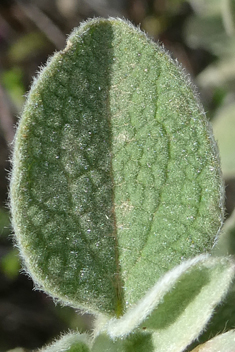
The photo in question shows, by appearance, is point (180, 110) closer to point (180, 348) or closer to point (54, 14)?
point (180, 348)

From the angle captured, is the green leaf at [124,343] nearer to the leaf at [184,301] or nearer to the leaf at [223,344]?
the leaf at [184,301]

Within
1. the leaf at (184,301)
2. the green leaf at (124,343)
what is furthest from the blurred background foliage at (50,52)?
the leaf at (184,301)

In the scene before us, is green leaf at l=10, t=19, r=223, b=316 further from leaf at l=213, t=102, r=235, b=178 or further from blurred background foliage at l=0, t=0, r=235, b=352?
leaf at l=213, t=102, r=235, b=178

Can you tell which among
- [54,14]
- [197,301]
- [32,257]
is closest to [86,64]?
[32,257]

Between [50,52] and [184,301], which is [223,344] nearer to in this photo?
[184,301]

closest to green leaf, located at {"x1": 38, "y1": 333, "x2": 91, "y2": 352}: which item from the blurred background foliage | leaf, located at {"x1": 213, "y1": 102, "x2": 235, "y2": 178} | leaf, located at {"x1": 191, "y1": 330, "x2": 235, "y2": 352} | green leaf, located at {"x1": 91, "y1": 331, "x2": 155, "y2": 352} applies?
green leaf, located at {"x1": 91, "y1": 331, "x2": 155, "y2": 352}

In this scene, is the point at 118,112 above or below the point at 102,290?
above
